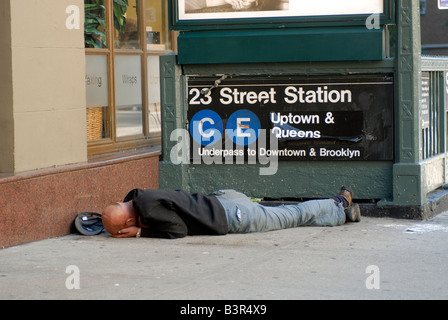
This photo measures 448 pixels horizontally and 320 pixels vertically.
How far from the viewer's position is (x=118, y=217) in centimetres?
691

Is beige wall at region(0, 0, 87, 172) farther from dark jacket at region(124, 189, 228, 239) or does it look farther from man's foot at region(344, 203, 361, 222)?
man's foot at region(344, 203, 361, 222)

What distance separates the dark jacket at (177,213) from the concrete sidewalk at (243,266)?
11 centimetres

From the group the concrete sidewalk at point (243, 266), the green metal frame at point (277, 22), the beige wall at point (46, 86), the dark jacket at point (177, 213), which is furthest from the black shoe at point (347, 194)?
the beige wall at point (46, 86)

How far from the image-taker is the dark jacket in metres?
6.73

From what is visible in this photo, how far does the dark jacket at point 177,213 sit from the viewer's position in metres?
6.73

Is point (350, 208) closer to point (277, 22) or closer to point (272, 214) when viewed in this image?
point (272, 214)

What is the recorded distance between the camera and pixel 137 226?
707cm

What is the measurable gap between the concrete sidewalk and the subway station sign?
0.98 metres

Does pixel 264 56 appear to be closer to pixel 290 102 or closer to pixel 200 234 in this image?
pixel 290 102

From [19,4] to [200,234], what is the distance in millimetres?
2599

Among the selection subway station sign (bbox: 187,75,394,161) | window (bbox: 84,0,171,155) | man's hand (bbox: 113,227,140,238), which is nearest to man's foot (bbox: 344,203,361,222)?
subway station sign (bbox: 187,75,394,161)

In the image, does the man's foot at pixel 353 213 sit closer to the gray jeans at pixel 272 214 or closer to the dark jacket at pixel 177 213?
the gray jeans at pixel 272 214

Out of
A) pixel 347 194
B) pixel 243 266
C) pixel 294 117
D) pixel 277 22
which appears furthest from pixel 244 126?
pixel 243 266
